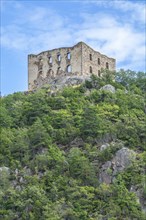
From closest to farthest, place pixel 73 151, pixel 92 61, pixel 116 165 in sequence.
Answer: pixel 116 165
pixel 73 151
pixel 92 61

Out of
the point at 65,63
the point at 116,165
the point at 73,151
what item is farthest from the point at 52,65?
the point at 116,165

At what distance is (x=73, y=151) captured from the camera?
6222 cm

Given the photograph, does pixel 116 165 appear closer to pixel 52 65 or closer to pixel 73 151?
pixel 73 151

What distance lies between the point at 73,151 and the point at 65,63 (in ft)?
71.9

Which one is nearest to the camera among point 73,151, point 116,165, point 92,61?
point 116,165

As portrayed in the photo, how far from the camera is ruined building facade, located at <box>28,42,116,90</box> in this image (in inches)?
3196

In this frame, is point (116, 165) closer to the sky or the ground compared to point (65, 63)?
closer to the ground

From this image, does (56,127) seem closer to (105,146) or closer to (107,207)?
(105,146)

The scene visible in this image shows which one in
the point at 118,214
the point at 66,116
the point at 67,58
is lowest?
the point at 118,214

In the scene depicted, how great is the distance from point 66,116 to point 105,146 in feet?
23.5

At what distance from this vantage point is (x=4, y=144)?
65312 mm

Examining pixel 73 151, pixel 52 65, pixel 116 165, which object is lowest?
pixel 116 165

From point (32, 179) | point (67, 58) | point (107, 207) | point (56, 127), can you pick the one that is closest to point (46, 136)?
point (56, 127)

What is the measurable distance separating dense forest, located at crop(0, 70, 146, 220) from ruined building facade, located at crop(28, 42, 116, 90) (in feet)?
8.80
